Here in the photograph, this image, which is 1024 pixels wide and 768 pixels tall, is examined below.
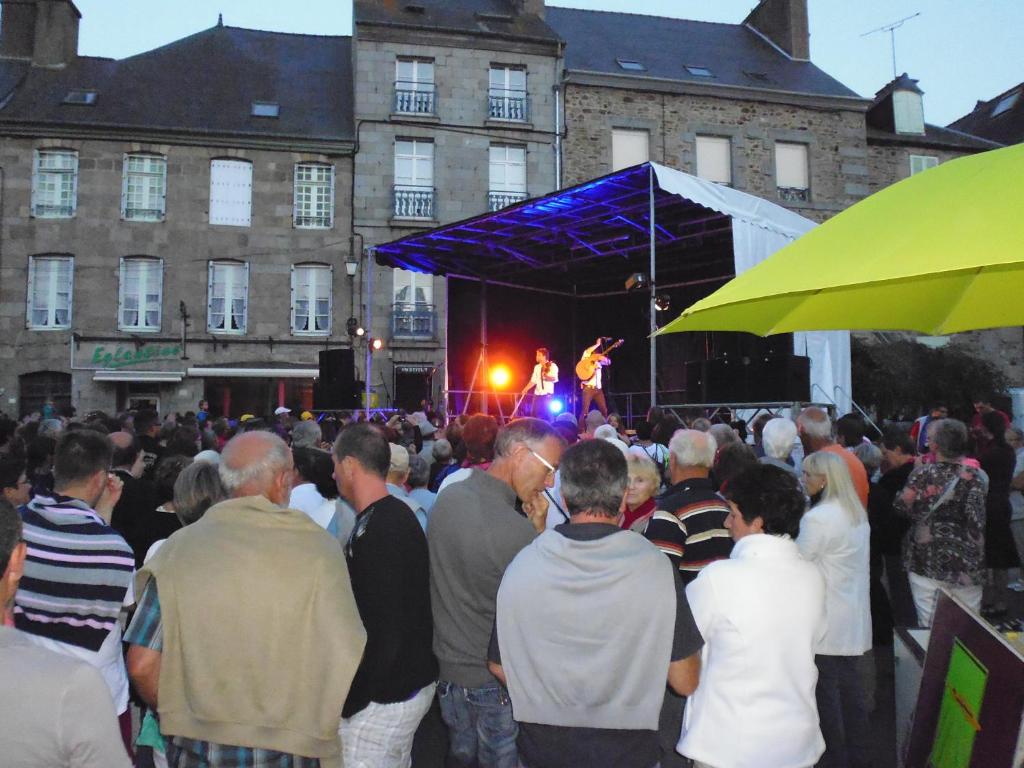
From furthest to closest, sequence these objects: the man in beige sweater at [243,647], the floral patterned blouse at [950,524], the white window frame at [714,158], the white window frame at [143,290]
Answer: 1. the white window frame at [714,158]
2. the white window frame at [143,290]
3. the floral patterned blouse at [950,524]
4. the man in beige sweater at [243,647]

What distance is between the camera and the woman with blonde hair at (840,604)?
143 inches

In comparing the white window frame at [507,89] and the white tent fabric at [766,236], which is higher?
the white window frame at [507,89]

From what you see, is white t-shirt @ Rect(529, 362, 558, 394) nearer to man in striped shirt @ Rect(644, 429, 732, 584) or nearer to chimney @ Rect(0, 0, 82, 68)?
man in striped shirt @ Rect(644, 429, 732, 584)

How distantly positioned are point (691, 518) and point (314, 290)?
59.1 feet

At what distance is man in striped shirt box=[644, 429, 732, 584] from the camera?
3340mm

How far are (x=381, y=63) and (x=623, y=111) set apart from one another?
651cm

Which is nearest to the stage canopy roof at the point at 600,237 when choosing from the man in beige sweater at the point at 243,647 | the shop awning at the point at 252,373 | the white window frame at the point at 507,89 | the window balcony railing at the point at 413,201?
the window balcony railing at the point at 413,201

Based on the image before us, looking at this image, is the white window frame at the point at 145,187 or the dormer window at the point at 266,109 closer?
the white window frame at the point at 145,187

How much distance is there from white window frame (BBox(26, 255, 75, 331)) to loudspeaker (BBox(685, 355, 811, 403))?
15.9 metres

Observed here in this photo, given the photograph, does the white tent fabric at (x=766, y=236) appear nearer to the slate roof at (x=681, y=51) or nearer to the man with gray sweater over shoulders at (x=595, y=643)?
the man with gray sweater over shoulders at (x=595, y=643)

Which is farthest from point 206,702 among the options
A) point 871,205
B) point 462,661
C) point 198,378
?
point 198,378

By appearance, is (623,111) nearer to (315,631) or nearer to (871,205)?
(871,205)

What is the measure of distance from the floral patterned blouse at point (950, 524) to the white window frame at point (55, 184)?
20461 mm

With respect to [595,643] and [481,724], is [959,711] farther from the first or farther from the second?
[481,724]
